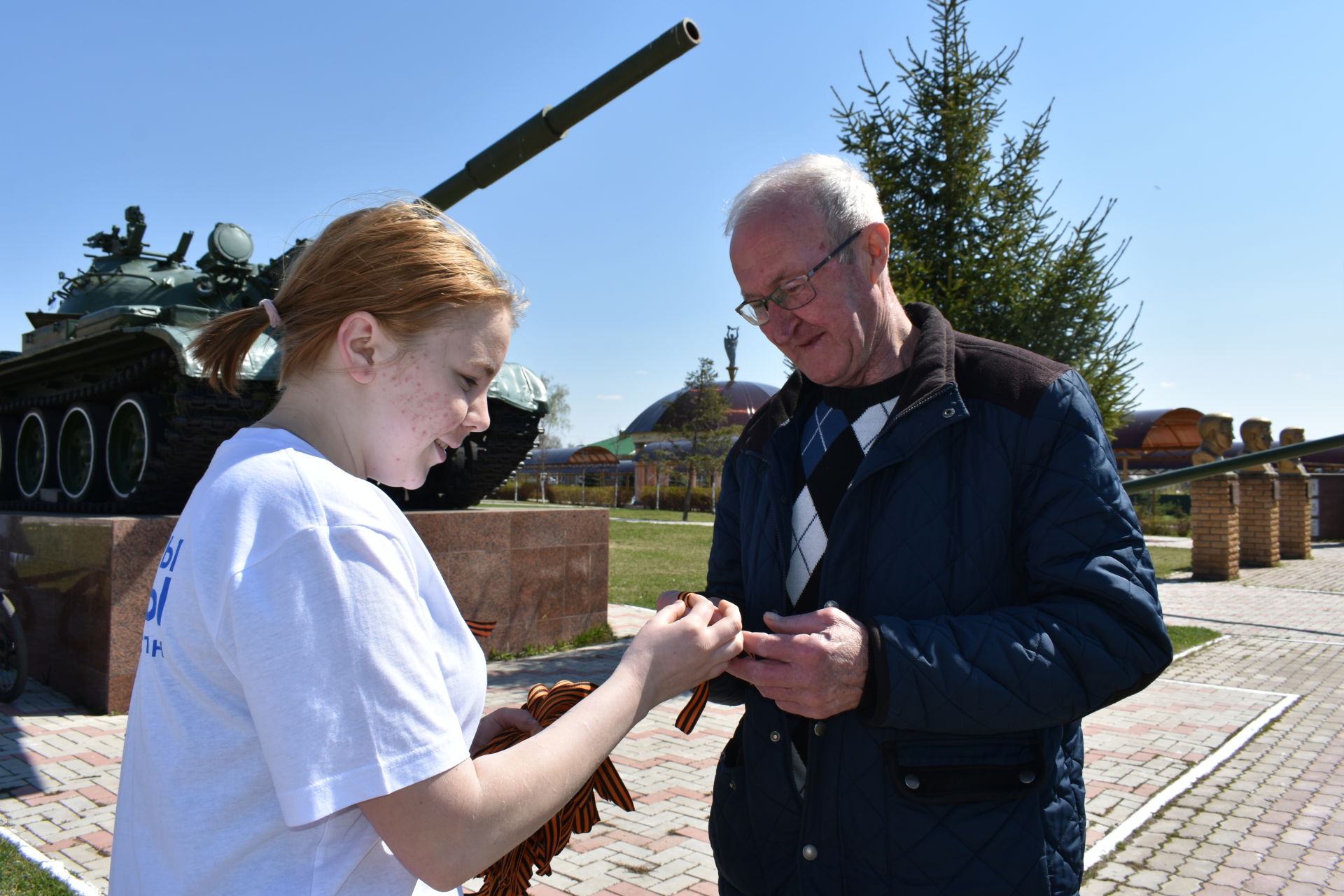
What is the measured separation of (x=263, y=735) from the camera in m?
0.96

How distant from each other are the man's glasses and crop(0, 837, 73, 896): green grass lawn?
3247 millimetres

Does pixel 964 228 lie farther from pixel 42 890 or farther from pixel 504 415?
pixel 42 890

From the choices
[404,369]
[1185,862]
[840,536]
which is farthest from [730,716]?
[404,369]

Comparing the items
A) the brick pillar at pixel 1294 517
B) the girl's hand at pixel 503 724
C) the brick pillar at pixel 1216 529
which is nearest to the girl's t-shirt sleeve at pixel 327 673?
the girl's hand at pixel 503 724

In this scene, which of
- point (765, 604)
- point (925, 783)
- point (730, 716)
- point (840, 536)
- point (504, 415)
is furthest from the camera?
point (504, 415)

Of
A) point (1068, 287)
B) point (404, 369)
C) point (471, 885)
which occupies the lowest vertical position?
point (471, 885)

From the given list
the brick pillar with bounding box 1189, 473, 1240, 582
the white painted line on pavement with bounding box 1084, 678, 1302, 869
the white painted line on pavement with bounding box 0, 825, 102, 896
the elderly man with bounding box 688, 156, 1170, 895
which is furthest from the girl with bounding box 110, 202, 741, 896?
the brick pillar with bounding box 1189, 473, 1240, 582

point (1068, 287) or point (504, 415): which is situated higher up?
point (1068, 287)

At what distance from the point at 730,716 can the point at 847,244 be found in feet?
15.6

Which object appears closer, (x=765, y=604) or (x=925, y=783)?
(x=925, y=783)

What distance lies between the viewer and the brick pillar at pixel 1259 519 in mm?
17094

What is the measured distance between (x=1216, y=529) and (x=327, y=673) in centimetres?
1711

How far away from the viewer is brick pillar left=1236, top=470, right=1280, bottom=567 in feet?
56.1

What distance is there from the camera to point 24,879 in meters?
3.46
